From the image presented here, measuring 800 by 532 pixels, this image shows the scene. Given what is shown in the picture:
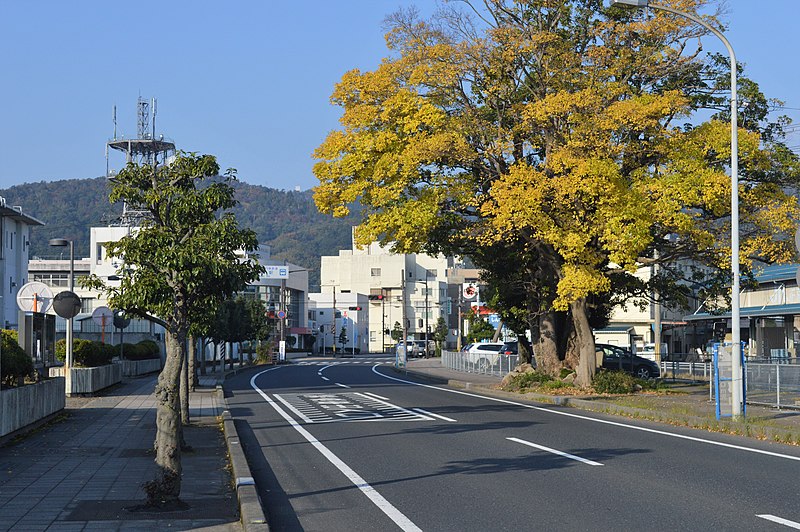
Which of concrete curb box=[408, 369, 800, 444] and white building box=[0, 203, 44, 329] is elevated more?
white building box=[0, 203, 44, 329]

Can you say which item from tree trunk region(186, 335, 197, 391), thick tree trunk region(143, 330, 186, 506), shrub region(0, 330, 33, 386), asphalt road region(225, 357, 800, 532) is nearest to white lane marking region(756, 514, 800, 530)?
asphalt road region(225, 357, 800, 532)

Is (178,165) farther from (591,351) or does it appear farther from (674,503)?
(591,351)

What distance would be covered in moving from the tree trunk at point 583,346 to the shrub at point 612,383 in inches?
13.0

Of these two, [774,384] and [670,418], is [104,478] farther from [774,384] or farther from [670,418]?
[774,384]

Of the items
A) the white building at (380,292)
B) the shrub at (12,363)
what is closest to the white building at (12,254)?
the shrub at (12,363)

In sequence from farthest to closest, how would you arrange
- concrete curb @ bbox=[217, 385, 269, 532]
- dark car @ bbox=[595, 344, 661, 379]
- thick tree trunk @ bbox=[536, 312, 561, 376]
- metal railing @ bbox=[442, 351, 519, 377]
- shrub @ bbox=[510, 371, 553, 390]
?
1. metal railing @ bbox=[442, 351, 519, 377]
2. dark car @ bbox=[595, 344, 661, 379]
3. thick tree trunk @ bbox=[536, 312, 561, 376]
4. shrub @ bbox=[510, 371, 553, 390]
5. concrete curb @ bbox=[217, 385, 269, 532]

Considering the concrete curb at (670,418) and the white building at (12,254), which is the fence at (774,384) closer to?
the concrete curb at (670,418)

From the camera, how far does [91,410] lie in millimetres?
24531

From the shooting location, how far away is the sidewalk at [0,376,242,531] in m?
9.47

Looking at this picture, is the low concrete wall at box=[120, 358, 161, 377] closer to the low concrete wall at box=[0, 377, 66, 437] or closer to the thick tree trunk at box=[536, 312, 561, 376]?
the thick tree trunk at box=[536, 312, 561, 376]

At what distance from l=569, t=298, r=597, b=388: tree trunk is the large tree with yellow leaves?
6cm

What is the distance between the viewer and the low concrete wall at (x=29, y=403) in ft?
54.8

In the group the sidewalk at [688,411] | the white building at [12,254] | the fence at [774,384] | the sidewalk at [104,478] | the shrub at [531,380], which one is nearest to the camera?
the sidewalk at [104,478]

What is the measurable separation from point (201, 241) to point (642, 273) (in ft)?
193
